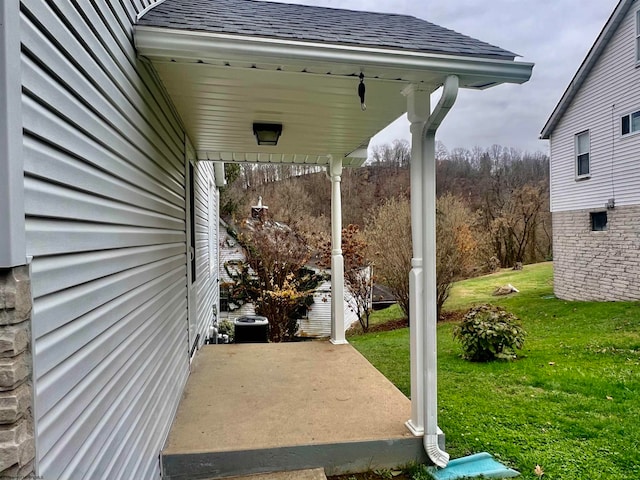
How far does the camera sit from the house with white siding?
110 cm

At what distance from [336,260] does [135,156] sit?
12.6 feet

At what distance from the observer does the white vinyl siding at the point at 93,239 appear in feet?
3.92

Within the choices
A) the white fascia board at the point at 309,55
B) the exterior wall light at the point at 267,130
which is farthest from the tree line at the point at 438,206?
the white fascia board at the point at 309,55

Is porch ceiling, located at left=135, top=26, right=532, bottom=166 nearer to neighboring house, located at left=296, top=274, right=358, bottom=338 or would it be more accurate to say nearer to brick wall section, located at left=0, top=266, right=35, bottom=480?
brick wall section, located at left=0, top=266, right=35, bottom=480

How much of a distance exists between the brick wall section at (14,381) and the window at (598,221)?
12743mm

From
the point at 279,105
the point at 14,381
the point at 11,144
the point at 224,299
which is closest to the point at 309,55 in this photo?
the point at 279,105

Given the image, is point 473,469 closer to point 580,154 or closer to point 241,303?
point 241,303

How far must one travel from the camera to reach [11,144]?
40.3 inches

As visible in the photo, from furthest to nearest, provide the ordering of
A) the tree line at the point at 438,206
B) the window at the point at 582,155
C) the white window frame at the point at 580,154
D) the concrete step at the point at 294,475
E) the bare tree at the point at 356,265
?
the window at the point at 582,155 → the white window frame at the point at 580,154 → the bare tree at the point at 356,265 → the tree line at the point at 438,206 → the concrete step at the point at 294,475

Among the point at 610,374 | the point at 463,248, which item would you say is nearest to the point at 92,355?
the point at 610,374

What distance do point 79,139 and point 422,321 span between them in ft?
7.86

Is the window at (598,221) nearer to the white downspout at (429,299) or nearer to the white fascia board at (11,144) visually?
the white downspout at (429,299)

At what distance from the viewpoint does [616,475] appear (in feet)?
9.55

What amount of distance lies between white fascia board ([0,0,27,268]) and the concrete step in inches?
91.7
